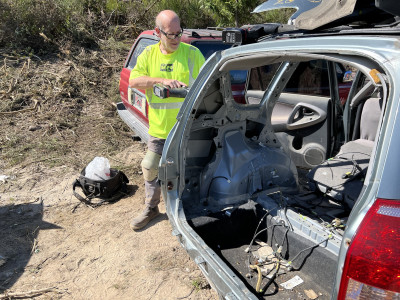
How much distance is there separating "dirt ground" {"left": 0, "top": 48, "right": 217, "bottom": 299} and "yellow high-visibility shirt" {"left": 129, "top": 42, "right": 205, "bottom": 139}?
1.16 meters

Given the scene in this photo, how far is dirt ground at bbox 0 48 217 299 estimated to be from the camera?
2.96 meters

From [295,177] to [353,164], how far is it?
517mm

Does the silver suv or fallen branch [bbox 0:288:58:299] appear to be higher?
the silver suv

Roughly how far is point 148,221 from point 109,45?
6.91 m

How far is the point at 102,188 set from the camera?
4090 millimetres

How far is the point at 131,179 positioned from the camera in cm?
475

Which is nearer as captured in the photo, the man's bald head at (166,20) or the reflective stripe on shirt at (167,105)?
the man's bald head at (166,20)

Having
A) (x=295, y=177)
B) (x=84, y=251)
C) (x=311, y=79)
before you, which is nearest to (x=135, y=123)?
(x=84, y=251)

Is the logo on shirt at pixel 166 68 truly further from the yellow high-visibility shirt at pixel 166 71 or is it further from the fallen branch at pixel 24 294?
→ the fallen branch at pixel 24 294

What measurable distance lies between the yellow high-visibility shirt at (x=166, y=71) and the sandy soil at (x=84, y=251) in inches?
44.1

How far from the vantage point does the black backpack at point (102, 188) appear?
407cm

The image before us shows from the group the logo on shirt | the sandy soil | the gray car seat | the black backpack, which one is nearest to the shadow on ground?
the sandy soil

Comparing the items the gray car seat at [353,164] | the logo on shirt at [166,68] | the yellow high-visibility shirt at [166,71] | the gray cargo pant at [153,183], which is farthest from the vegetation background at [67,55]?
the gray car seat at [353,164]

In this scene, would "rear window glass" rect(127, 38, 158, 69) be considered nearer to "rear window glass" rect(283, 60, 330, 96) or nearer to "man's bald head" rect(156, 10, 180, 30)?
"man's bald head" rect(156, 10, 180, 30)
